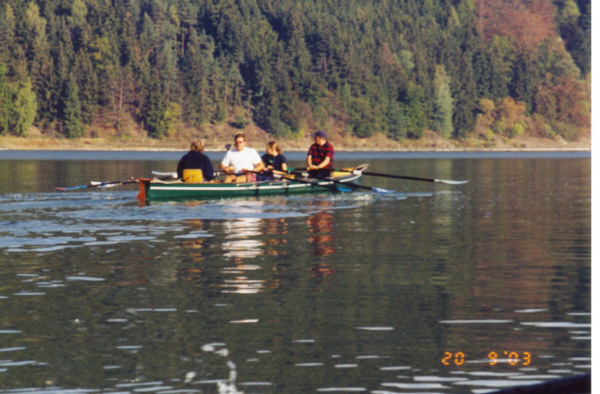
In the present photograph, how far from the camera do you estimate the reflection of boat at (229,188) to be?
35062 millimetres

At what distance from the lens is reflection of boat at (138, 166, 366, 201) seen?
35062 mm

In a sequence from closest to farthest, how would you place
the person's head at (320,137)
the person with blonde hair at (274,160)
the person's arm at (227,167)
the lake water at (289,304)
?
the lake water at (289,304) < the person's arm at (227,167) < the person with blonde hair at (274,160) < the person's head at (320,137)

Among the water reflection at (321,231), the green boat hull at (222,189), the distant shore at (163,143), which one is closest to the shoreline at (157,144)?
the distant shore at (163,143)

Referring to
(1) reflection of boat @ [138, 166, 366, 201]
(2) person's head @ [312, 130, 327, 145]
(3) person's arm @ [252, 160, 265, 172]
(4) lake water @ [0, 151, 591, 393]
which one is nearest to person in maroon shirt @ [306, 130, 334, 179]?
(2) person's head @ [312, 130, 327, 145]

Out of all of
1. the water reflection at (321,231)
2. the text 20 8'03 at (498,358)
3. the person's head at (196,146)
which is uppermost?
the person's head at (196,146)

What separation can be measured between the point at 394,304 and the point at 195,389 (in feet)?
17.2

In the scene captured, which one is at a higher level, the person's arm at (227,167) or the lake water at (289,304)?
the person's arm at (227,167)

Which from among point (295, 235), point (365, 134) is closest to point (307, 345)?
point (295, 235)

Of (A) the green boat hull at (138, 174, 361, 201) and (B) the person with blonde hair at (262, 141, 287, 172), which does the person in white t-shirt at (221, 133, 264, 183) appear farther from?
(B) the person with blonde hair at (262, 141, 287, 172)

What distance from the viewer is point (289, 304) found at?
15.2 m

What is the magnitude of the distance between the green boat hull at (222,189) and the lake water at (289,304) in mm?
4838

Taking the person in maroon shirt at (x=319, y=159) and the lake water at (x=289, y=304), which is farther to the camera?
the person in maroon shirt at (x=319, y=159)

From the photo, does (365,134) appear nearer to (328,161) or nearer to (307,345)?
(328,161)

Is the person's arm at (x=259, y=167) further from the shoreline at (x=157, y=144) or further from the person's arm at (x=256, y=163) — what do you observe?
the shoreline at (x=157, y=144)
